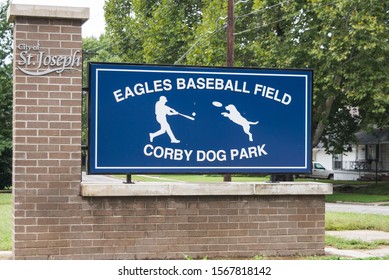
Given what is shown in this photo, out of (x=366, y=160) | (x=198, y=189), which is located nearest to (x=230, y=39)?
(x=198, y=189)

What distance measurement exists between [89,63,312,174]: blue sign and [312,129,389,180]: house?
38424mm

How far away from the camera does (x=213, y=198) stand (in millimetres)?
10062

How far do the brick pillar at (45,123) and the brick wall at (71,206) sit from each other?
1cm

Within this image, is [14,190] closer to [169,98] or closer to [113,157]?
[113,157]

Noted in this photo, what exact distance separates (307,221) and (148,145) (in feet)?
8.38

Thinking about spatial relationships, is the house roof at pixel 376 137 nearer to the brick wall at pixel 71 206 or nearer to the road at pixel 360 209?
the road at pixel 360 209

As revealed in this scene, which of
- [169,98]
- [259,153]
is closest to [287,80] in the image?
[259,153]

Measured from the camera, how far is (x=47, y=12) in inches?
376

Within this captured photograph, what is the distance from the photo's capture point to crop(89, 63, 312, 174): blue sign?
389 inches

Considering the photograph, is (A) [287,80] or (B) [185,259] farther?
(A) [287,80]

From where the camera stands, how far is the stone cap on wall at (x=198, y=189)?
9688 mm

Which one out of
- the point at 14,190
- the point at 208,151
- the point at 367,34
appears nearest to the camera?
the point at 14,190

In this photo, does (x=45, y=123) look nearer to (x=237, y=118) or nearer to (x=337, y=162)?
(x=237, y=118)

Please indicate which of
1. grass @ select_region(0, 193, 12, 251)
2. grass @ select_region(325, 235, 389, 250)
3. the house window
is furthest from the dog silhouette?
the house window
